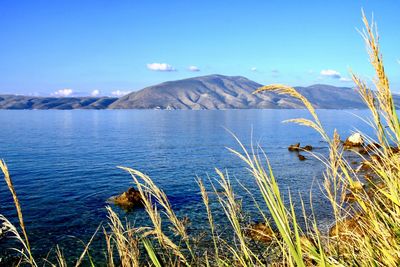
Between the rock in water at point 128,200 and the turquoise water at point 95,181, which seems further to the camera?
the rock in water at point 128,200

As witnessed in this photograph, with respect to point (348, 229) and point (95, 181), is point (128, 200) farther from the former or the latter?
point (348, 229)

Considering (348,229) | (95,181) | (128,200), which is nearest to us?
(348,229)

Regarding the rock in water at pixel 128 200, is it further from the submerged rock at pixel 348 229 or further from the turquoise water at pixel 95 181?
the submerged rock at pixel 348 229

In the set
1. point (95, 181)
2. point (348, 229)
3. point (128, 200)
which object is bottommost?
point (95, 181)

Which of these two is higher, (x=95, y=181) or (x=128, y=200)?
(x=128, y=200)

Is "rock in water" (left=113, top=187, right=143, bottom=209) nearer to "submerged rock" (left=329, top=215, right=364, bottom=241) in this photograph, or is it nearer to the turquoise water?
the turquoise water

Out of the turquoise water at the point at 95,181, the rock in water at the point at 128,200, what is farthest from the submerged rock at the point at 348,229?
the rock in water at the point at 128,200

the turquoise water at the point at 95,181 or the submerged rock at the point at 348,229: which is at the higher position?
the submerged rock at the point at 348,229

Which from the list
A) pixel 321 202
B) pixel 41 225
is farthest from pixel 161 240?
pixel 321 202

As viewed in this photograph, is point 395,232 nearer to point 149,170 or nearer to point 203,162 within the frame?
point 149,170

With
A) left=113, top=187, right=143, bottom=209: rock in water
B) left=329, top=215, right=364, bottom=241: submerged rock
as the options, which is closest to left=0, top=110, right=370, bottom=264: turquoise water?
left=113, top=187, right=143, bottom=209: rock in water

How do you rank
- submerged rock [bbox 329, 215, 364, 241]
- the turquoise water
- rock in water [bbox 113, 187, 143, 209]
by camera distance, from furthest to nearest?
rock in water [bbox 113, 187, 143, 209]
the turquoise water
submerged rock [bbox 329, 215, 364, 241]

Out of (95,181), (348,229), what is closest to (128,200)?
(95,181)

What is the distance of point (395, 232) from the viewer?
2795mm
